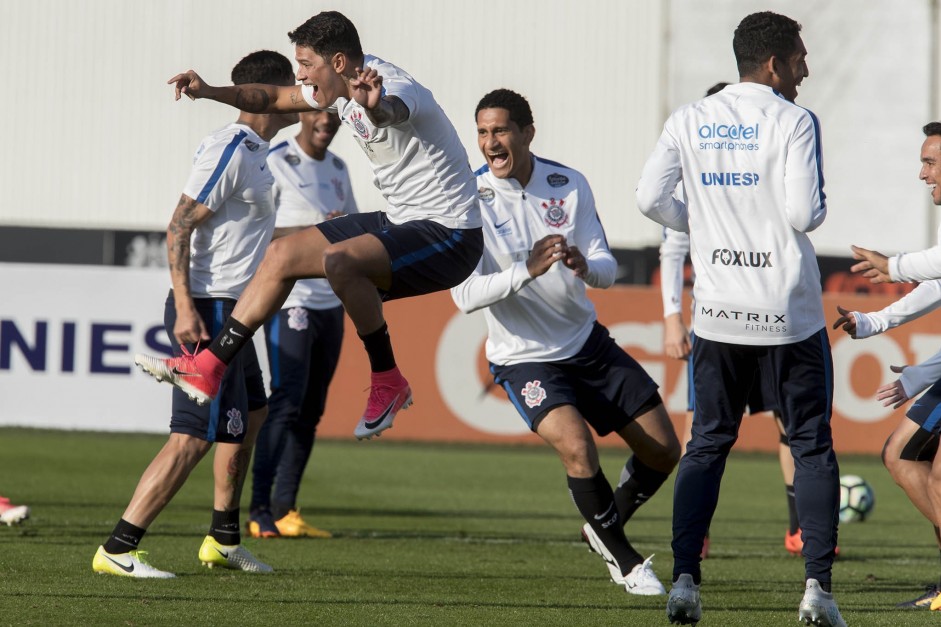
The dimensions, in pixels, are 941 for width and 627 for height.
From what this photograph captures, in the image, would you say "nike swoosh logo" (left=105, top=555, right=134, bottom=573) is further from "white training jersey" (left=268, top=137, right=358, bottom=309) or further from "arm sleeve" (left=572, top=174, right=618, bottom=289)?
"white training jersey" (left=268, top=137, right=358, bottom=309)

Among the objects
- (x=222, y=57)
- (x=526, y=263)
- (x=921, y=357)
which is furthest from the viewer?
(x=222, y=57)

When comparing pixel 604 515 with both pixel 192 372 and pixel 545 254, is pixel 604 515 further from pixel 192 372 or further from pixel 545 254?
pixel 192 372

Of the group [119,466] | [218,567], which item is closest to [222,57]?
[119,466]

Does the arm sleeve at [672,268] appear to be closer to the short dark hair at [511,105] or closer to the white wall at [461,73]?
the short dark hair at [511,105]

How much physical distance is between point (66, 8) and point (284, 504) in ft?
58.6

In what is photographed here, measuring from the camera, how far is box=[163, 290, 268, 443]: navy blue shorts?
235 inches

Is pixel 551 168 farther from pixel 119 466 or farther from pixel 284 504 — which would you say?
pixel 119 466

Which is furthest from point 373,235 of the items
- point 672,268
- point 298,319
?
point 298,319

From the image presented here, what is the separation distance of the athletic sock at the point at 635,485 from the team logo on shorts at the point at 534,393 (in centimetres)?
70

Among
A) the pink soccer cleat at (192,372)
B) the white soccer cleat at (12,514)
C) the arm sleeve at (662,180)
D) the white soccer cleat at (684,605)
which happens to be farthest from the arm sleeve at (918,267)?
the white soccer cleat at (12,514)

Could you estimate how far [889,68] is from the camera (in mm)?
23641

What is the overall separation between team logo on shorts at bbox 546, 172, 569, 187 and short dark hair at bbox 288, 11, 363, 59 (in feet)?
4.94

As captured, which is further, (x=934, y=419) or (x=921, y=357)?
(x=921, y=357)

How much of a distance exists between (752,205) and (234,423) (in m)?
2.62
